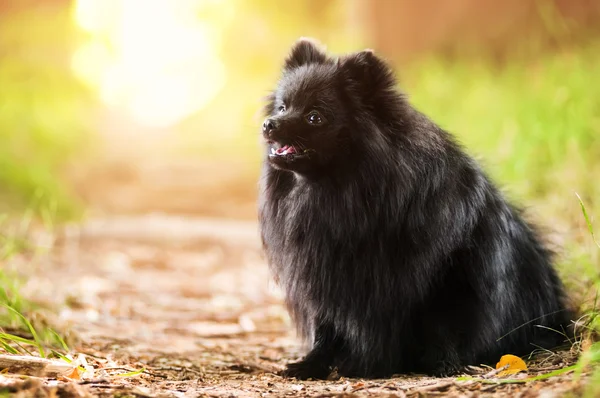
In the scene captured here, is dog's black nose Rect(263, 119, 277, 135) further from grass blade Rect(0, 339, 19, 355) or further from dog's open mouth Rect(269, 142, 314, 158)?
grass blade Rect(0, 339, 19, 355)

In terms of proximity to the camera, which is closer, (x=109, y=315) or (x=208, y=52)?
(x=109, y=315)

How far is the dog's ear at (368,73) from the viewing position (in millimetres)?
3367

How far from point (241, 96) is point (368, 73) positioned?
17.1 metres

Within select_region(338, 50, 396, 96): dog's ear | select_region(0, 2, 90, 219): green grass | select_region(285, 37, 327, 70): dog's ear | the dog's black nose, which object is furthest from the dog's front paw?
select_region(0, 2, 90, 219): green grass

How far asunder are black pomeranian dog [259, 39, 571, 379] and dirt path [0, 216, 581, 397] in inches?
10.1

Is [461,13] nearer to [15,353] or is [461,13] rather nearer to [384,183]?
[384,183]

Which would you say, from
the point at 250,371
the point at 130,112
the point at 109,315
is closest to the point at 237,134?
the point at 130,112

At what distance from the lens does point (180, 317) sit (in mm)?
5121

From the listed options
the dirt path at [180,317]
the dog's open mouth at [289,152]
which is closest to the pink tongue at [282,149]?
the dog's open mouth at [289,152]

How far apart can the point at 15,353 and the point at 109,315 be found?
182cm

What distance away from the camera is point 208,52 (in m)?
20.6

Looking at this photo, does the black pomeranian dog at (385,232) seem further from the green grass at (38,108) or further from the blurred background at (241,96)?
the green grass at (38,108)

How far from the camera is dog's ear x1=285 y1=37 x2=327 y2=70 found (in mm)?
3650

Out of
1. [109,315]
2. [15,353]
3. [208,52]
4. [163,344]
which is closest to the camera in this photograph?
[15,353]
